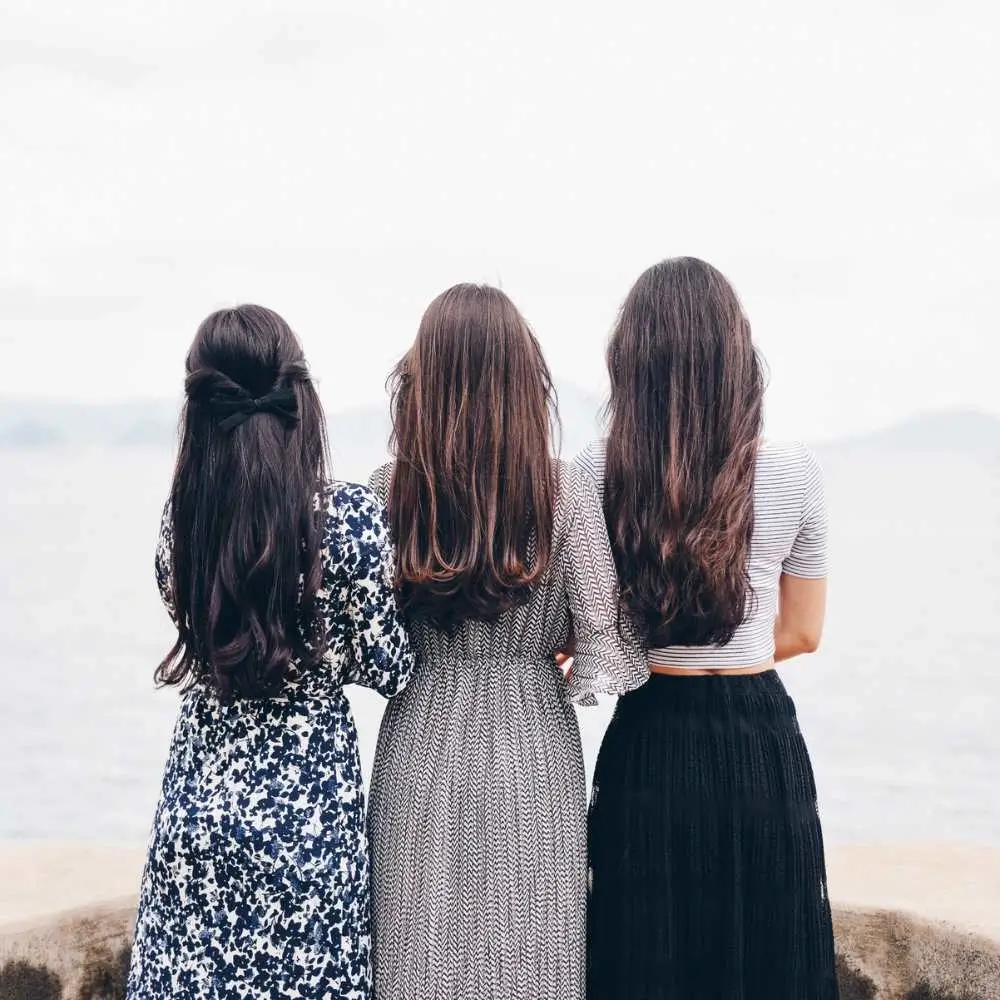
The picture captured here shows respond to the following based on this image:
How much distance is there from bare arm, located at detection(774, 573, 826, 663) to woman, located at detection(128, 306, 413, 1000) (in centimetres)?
74

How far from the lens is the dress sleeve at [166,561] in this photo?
1.80m

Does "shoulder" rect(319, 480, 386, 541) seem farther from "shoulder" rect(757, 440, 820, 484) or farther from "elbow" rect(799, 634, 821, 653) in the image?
"elbow" rect(799, 634, 821, 653)

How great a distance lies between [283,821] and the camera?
5.90 ft

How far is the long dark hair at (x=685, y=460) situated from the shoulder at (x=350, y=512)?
15.9 inches

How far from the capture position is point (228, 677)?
5.70 feet

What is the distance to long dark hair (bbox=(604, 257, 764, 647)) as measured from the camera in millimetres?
1913

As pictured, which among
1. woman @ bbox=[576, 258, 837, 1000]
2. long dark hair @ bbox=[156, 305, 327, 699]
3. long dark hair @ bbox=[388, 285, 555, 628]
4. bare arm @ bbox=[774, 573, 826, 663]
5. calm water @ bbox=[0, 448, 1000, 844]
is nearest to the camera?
long dark hair @ bbox=[156, 305, 327, 699]

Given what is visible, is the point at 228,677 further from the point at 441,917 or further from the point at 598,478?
the point at 598,478

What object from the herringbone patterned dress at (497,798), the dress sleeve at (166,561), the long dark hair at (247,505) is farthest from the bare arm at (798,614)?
the dress sleeve at (166,561)

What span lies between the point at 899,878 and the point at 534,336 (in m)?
1.67

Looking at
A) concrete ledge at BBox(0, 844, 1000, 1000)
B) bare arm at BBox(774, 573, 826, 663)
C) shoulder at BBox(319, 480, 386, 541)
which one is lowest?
concrete ledge at BBox(0, 844, 1000, 1000)

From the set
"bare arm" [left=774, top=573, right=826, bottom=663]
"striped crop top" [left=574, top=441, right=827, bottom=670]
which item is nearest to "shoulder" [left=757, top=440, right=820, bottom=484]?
"striped crop top" [left=574, top=441, right=827, bottom=670]

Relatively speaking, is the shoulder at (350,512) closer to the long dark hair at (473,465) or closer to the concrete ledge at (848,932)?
the long dark hair at (473,465)

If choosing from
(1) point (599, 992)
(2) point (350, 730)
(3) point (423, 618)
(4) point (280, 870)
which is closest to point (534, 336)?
(3) point (423, 618)
